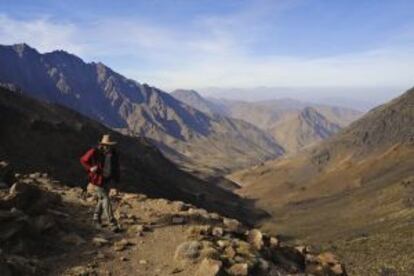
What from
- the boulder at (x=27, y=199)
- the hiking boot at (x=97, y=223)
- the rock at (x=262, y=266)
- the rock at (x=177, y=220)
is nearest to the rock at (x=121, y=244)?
the hiking boot at (x=97, y=223)

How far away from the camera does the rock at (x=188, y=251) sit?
1614 centimetres

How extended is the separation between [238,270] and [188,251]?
4.75 ft

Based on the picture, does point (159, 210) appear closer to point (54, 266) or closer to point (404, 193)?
point (54, 266)

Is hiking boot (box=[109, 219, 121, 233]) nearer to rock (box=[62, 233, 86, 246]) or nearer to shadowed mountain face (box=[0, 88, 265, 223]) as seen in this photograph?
rock (box=[62, 233, 86, 246])

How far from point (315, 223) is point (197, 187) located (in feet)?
125

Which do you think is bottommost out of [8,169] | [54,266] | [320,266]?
[320,266]

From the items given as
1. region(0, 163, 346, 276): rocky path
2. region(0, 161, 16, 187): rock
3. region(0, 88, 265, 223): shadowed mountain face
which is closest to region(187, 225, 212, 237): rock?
region(0, 163, 346, 276): rocky path

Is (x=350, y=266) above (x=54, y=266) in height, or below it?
below

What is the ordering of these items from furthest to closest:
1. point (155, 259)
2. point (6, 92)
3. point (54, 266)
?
point (6, 92), point (155, 259), point (54, 266)

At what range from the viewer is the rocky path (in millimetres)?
15289

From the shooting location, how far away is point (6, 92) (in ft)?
317

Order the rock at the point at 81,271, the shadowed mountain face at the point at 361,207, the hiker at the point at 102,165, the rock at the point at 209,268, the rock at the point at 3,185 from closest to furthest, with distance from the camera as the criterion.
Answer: the rock at the point at 81,271
the rock at the point at 209,268
the hiker at the point at 102,165
the rock at the point at 3,185
the shadowed mountain face at the point at 361,207

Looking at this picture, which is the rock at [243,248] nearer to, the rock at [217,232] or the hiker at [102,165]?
the rock at [217,232]

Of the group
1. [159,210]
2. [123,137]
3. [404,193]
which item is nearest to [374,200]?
[404,193]
